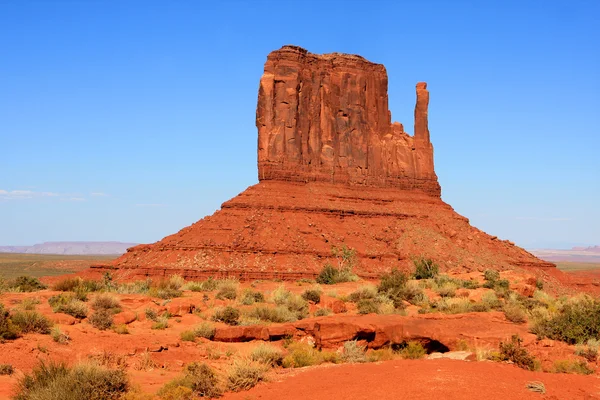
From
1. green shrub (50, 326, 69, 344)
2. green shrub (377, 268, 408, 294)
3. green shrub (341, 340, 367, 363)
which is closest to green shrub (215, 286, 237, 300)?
green shrub (377, 268, 408, 294)

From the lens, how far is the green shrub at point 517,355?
14.1m

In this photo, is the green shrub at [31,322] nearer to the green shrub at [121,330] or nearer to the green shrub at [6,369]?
the green shrub at [121,330]

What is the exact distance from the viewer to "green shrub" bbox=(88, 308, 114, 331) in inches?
736

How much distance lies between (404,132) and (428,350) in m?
70.4

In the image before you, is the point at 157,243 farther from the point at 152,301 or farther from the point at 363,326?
the point at 363,326

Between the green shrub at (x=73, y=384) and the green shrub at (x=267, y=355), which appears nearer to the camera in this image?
the green shrub at (x=73, y=384)

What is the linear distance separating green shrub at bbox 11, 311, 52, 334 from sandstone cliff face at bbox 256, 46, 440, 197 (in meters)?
54.0

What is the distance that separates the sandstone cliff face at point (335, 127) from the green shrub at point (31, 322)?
53988 millimetres

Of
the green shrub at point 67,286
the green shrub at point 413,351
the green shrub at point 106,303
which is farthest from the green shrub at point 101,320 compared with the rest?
the green shrub at point 413,351

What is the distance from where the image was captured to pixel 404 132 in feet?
278

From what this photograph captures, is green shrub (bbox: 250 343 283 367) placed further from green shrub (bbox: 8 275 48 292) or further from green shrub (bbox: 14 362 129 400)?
green shrub (bbox: 8 275 48 292)

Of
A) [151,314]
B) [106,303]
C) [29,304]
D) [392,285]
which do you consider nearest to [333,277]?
[392,285]

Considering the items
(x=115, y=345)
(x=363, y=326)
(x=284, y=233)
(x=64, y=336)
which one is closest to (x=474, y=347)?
(x=363, y=326)

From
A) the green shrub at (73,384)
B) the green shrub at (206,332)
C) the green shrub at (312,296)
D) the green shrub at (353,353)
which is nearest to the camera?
the green shrub at (73,384)
